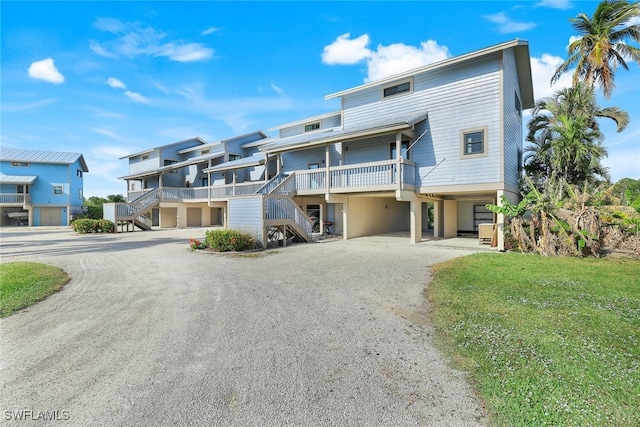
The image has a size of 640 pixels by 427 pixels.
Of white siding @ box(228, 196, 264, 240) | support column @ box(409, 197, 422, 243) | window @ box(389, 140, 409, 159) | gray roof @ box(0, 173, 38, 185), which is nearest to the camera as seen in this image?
white siding @ box(228, 196, 264, 240)

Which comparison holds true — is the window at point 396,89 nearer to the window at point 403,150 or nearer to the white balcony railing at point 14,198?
the window at point 403,150

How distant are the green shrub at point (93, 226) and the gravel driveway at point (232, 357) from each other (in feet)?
59.5

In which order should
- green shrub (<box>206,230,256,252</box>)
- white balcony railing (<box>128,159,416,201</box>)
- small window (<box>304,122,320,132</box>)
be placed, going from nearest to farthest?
green shrub (<box>206,230,256,252</box>) → white balcony railing (<box>128,159,416,201</box>) → small window (<box>304,122,320,132</box>)

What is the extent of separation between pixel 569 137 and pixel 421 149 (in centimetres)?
932

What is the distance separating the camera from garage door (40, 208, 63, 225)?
35938 mm

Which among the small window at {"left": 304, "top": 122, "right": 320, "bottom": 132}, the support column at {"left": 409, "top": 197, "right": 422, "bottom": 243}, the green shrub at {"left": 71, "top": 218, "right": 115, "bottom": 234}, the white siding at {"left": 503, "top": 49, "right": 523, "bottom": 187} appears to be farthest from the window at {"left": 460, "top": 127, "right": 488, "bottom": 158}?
the green shrub at {"left": 71, "top": 218, "right": 115, "bottom": 234}

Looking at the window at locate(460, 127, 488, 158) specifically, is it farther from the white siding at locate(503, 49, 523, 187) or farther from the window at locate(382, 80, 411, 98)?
the window at locate(382, 80, 411, 98)

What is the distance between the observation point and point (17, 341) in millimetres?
4340

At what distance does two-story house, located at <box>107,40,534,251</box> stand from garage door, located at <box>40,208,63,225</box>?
3380 cm

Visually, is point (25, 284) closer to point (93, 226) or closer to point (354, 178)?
point (354, 178)

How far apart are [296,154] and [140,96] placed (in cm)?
1011

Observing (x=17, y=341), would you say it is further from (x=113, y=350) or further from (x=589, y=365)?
(x=589, y=365)

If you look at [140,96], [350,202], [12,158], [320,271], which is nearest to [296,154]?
[350,202]

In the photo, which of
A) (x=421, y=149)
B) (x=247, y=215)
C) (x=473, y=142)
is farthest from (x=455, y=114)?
(x=247, y=215)
